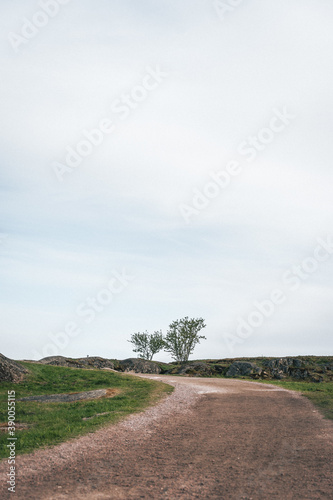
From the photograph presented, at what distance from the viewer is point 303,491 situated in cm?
1062

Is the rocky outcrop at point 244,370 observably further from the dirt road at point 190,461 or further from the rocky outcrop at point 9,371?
the dirt road at point 190,461

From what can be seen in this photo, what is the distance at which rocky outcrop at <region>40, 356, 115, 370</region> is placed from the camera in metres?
54.5

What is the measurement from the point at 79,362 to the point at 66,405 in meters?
38.2

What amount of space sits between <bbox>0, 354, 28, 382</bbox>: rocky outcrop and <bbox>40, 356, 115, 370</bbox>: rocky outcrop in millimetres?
17101

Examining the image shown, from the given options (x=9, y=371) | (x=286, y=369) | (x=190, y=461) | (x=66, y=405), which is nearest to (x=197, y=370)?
(x=286, y=369)

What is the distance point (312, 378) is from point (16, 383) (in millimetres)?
36602

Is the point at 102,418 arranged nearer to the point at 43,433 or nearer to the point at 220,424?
the point at 43,433

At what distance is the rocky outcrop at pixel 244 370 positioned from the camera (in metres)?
51.6

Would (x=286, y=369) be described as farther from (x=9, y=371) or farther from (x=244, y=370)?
(x=9, y=371)

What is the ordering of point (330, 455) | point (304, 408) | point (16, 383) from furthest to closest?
point (16, 383)
point (304, 408)
point (330, 455)

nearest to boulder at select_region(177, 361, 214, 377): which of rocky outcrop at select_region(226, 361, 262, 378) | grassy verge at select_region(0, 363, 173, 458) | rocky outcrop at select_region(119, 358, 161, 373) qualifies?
rocky outcrop at select_region(226, 361, 262, 378)

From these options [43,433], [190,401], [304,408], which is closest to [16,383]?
[190,401]

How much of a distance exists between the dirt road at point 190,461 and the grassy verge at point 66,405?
112cm

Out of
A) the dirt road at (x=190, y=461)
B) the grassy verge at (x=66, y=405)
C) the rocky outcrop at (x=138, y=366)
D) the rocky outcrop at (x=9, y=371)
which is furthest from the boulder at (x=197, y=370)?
the dirt road at (x=190, y=461)
